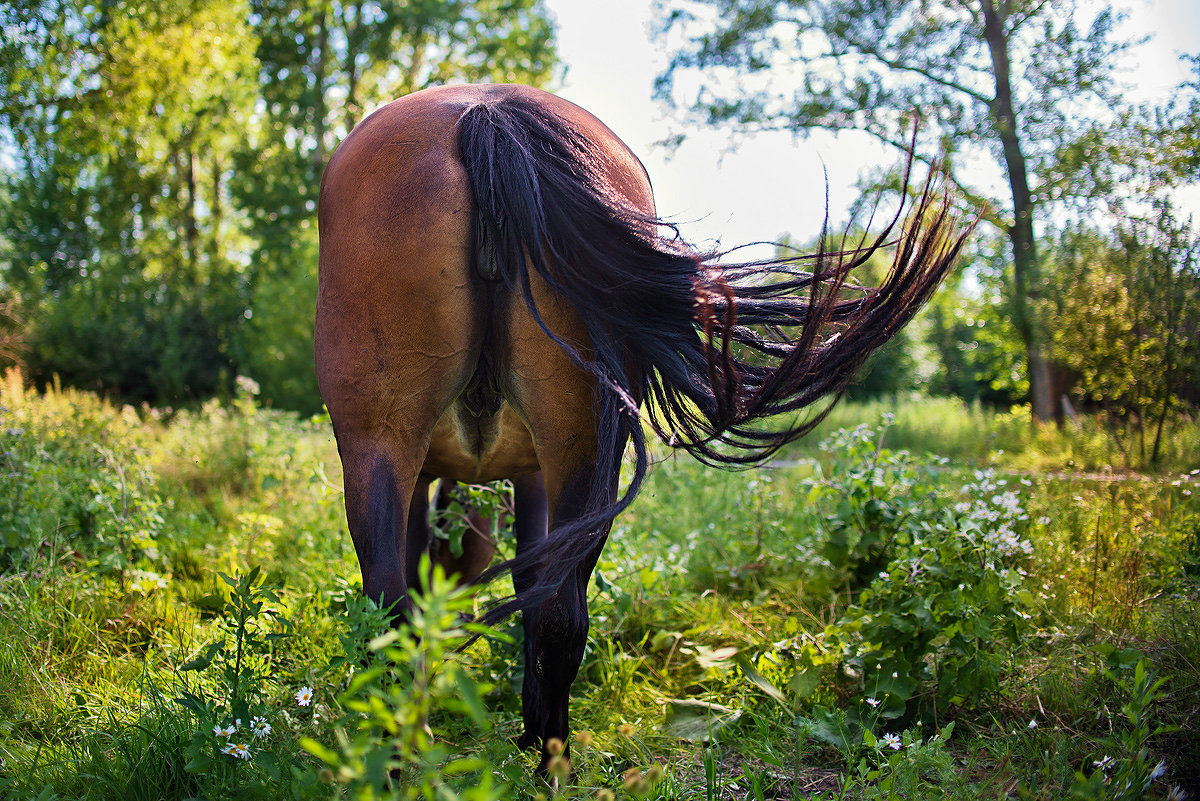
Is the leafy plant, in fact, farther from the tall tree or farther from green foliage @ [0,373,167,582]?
the tall tree

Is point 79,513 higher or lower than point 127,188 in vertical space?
lower

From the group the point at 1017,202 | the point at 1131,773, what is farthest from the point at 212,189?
the point at 1131,773

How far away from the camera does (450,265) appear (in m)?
1.74

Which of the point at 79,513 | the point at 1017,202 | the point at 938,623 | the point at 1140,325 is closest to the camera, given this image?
the point at 938,623

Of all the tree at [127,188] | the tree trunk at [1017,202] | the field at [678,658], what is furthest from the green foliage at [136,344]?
the tree trunk at [1017,202]

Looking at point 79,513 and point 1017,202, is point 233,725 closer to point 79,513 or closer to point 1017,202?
point 79,513

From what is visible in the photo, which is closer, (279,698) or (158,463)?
(279,698)

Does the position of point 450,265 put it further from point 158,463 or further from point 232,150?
point 232,150

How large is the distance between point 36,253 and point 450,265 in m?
30.5

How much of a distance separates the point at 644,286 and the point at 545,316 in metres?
0.25

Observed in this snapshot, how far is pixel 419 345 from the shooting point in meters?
Answer: 1.75

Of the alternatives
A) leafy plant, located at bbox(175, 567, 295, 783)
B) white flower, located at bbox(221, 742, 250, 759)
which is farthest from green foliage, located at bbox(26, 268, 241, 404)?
white flower, located at bbox(221, 742, 250, 759)

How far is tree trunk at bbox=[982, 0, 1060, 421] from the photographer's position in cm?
1070

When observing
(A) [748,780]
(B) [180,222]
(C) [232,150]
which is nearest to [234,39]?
(A) [748,780]
